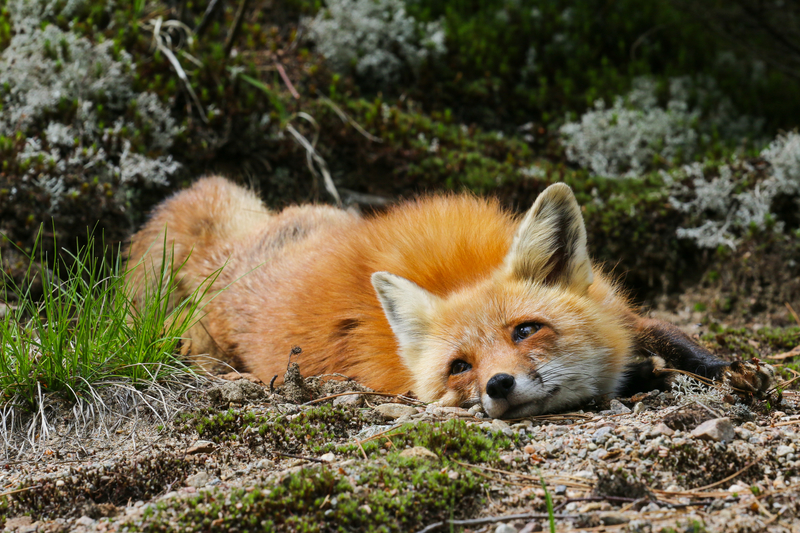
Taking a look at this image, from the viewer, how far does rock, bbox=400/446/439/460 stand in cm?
277

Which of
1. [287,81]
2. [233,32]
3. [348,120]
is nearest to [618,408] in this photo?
[348,120]

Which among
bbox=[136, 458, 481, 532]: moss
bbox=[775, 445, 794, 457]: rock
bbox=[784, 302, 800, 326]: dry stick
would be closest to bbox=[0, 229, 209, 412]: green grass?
bbox=[136, 458, 481, 532]: moss

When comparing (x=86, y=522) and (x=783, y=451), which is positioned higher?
(x=783, y=451)

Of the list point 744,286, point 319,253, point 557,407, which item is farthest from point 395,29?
point 557,407

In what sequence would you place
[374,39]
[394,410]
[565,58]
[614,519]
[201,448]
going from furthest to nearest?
1. [565,58]
2. [374,39]
3. [394,410]
4. [201,448]
5. [614,519]

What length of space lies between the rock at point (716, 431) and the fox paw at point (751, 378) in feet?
2.04

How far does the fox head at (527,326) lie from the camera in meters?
3.37

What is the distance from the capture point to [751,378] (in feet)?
10.9

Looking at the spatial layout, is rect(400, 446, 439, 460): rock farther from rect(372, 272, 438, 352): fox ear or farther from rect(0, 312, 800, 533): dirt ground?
rect(372, 272, 438, 352): fox ear

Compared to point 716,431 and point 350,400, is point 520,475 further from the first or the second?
point 350,400

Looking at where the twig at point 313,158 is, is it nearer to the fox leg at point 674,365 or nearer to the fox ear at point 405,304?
the fox ear at point 405,304

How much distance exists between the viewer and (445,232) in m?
4.02

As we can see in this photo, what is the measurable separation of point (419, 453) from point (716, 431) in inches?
51.7

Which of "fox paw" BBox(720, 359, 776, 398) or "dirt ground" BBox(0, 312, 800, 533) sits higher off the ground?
"fox paw" BBox(720, 359, 776, 398)
